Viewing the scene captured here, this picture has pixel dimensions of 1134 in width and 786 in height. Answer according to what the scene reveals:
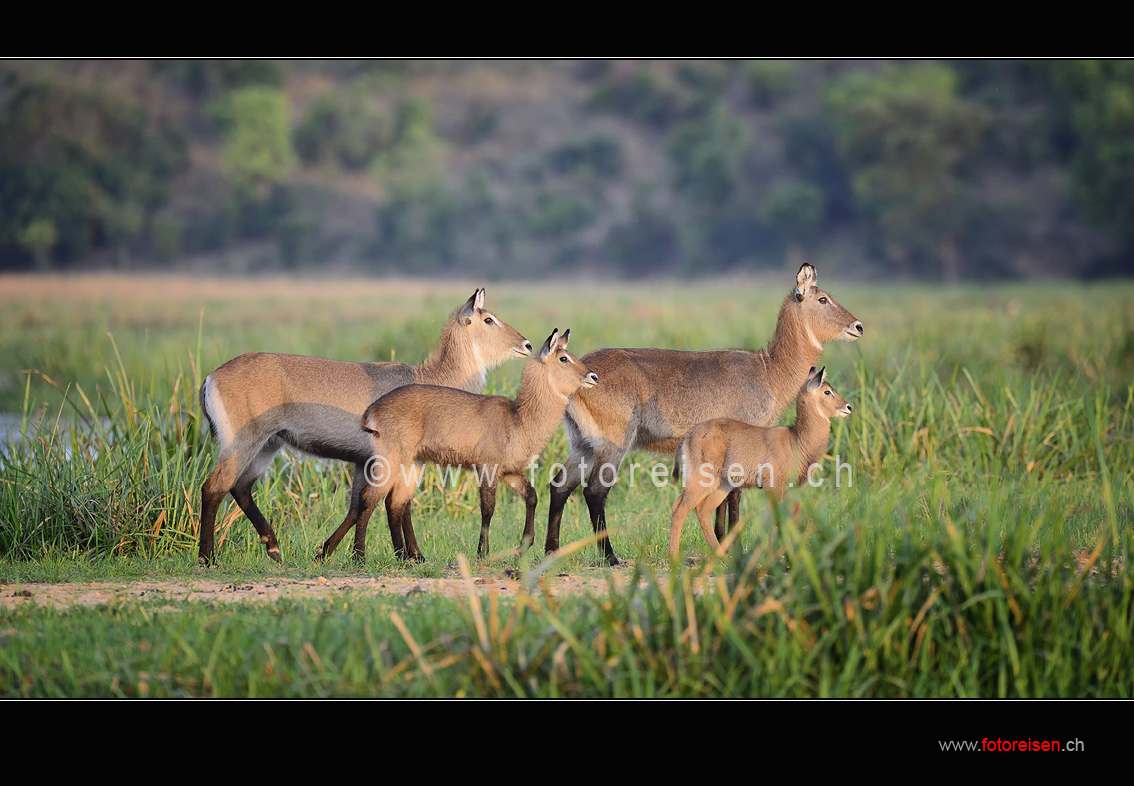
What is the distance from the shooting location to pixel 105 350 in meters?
17.2

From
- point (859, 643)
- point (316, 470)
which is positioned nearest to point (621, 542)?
point (316, 470)

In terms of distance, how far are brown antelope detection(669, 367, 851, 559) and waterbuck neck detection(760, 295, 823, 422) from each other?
660 millimetres

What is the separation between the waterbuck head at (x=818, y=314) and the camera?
23.5 feet

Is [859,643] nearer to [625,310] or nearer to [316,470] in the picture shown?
[316,470]

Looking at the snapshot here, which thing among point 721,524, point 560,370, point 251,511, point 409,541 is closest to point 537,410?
point 560,370

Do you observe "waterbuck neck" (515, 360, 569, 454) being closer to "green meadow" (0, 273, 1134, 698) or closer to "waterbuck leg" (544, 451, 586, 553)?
"waterbuck leg" (544, 451, 586, 553)

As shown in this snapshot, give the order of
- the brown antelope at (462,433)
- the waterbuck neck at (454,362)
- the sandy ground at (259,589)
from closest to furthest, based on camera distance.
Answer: the sandy ground at (259,589), the brown antelope at (462,433), the waterbuck neck at (454,362)

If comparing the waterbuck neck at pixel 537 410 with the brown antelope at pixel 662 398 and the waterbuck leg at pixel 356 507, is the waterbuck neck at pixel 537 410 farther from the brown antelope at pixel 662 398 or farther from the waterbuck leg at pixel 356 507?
the waterbuck leg at pixel 356 507

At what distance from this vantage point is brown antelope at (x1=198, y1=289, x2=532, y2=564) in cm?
640

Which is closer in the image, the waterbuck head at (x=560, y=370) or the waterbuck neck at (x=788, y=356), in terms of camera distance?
the waterbuck head at (x=560, y=370)

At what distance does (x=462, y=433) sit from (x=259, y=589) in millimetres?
1257

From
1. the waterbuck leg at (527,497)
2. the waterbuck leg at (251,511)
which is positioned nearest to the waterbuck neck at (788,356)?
the waterbuck leg at (527,497)

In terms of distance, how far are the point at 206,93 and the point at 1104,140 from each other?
32.4 meters

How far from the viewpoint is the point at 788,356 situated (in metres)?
7.12
